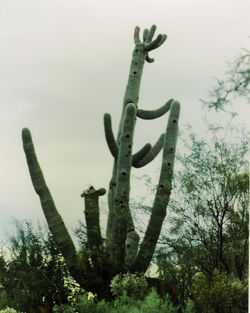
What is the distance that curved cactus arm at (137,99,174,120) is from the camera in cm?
1117

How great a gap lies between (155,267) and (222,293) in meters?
2.57

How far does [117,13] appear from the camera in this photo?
10.4m

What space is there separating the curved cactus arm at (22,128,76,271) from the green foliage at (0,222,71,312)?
0.33m

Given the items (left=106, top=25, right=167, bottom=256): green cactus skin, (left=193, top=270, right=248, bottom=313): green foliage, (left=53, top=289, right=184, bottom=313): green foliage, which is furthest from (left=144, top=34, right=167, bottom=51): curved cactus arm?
(left=53, top=289, right=184, bottom=313): green foliage

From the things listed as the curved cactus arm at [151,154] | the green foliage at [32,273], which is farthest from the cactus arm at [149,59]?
the green foliage at [32,273]

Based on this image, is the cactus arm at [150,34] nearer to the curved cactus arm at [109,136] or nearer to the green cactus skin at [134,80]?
the green cactus skin at [134,80]

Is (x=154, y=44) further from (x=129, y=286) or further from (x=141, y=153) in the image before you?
(x=129, y=286)

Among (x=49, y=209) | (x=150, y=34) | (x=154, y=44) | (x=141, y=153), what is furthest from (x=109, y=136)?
(x=150, y=34)

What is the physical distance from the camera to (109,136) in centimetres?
1027

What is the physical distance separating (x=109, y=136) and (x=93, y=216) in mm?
1973

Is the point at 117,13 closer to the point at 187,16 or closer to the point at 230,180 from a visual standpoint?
the point at 187,16

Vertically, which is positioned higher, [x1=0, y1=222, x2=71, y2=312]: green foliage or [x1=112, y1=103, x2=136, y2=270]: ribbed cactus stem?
[x1=112, y1=103, x2=136, y2=270]: ribbed cactus stem

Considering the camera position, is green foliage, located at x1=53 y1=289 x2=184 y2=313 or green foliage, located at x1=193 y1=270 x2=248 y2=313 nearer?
green foliage, located at x1=53 y1=289 x2=184 y2=313

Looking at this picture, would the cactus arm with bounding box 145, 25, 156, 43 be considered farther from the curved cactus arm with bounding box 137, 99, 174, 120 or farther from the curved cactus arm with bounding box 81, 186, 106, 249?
the curved cactus arm with bounding box 81, 186, 106, 249
